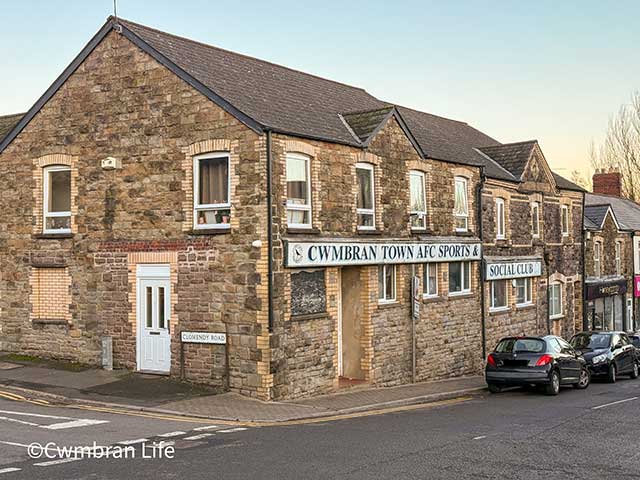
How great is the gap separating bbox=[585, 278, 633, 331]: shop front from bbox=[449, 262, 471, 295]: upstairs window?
11752 mm

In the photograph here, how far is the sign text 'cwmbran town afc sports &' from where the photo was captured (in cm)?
1798

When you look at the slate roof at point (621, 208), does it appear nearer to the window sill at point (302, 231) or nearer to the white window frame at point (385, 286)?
the white window frame at point (385, 286)

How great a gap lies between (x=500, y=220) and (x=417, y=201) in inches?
248

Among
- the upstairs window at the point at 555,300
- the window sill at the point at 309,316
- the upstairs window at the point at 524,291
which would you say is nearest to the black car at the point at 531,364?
the window sill at the point at 309,316

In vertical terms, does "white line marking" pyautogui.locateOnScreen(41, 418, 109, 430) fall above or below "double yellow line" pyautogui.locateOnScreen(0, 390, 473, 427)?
above

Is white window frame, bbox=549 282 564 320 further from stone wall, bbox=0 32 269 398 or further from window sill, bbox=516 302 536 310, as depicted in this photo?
stone wall, bbox=0 32 269 398

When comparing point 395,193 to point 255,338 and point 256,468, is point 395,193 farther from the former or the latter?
point 256,468

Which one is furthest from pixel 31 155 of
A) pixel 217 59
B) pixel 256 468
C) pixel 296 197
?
pixel 256 468

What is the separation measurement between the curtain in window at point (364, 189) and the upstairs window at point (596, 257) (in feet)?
65.0

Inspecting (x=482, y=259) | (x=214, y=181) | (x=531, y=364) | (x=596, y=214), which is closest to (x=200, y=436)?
(x=214, y=181)

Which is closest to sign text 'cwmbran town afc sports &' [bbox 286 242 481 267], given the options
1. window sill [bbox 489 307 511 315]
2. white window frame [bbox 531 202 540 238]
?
window sill [bbox 489 307 511 315]

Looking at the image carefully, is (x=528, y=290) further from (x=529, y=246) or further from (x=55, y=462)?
(x=55, y=462)

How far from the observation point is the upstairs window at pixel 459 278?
24891mm

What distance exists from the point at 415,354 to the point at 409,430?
916cm
